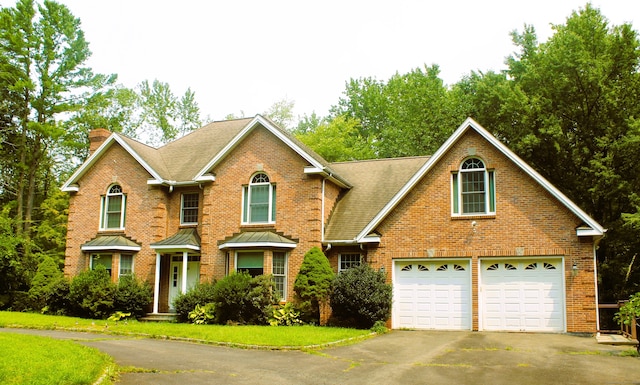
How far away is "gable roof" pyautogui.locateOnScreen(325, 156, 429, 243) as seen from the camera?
23469mm

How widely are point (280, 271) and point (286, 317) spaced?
2.15 m

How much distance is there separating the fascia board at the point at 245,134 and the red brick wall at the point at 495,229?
4.35m

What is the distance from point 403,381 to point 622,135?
2049 centimetres

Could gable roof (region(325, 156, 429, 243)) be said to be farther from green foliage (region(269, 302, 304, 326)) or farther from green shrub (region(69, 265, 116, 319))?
green shrub (region(69, 265, 116, 319))

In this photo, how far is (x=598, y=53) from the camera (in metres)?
27.6

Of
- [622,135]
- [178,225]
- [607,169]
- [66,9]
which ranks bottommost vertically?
[178,225]

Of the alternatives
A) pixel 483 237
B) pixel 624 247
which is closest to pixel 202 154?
pixel 483 237

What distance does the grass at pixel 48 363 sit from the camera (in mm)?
9719

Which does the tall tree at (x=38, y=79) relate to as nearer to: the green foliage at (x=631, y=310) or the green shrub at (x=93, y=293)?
the green shrub at (x=93, y=293)

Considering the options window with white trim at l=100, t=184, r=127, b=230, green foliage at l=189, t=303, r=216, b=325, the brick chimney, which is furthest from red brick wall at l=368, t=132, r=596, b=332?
the brick chimney

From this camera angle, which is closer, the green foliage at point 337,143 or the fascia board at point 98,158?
the fascia board at point 98,158

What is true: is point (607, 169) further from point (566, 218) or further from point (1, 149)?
point (1, 149)

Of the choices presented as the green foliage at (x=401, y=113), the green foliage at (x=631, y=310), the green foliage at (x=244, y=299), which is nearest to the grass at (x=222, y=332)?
the green foliage at (x=244, y=299)

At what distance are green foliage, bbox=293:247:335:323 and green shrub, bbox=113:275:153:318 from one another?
6729 millimetres
